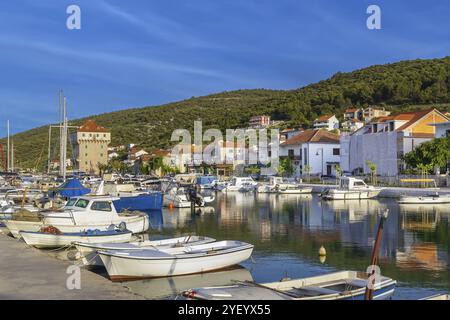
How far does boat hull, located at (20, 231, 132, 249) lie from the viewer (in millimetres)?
21797

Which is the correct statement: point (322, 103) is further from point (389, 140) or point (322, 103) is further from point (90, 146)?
point (389, 140)

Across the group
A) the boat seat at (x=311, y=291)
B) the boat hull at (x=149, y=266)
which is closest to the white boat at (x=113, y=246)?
the boat hull at (x=149, y=266)

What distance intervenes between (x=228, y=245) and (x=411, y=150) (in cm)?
5770

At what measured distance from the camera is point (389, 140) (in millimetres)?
74375

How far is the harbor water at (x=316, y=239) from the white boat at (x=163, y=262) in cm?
27

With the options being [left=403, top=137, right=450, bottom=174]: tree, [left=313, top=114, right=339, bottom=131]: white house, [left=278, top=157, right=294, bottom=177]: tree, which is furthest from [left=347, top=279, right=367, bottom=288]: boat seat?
[left=313, top=114, right=339, bottom=131]: white house

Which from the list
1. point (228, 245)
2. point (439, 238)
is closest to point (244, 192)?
point (439, 238)

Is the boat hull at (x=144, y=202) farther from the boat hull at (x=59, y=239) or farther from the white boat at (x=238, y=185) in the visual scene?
the white boat at (x=238, y=185)

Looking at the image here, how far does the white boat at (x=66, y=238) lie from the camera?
21.8 meters

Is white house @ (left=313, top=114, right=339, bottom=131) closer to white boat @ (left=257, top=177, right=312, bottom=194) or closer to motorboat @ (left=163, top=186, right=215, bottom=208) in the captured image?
white boat @ (left=257, top=177, right=312, bottom=194)

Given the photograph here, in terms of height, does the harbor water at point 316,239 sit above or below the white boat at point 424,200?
below

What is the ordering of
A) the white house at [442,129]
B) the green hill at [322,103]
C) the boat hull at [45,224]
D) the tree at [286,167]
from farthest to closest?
the green hill at [322,103] → the tree at [286,167] → the white house at [442,129] → the boat hull at [45,224]

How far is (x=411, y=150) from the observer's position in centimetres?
7125
